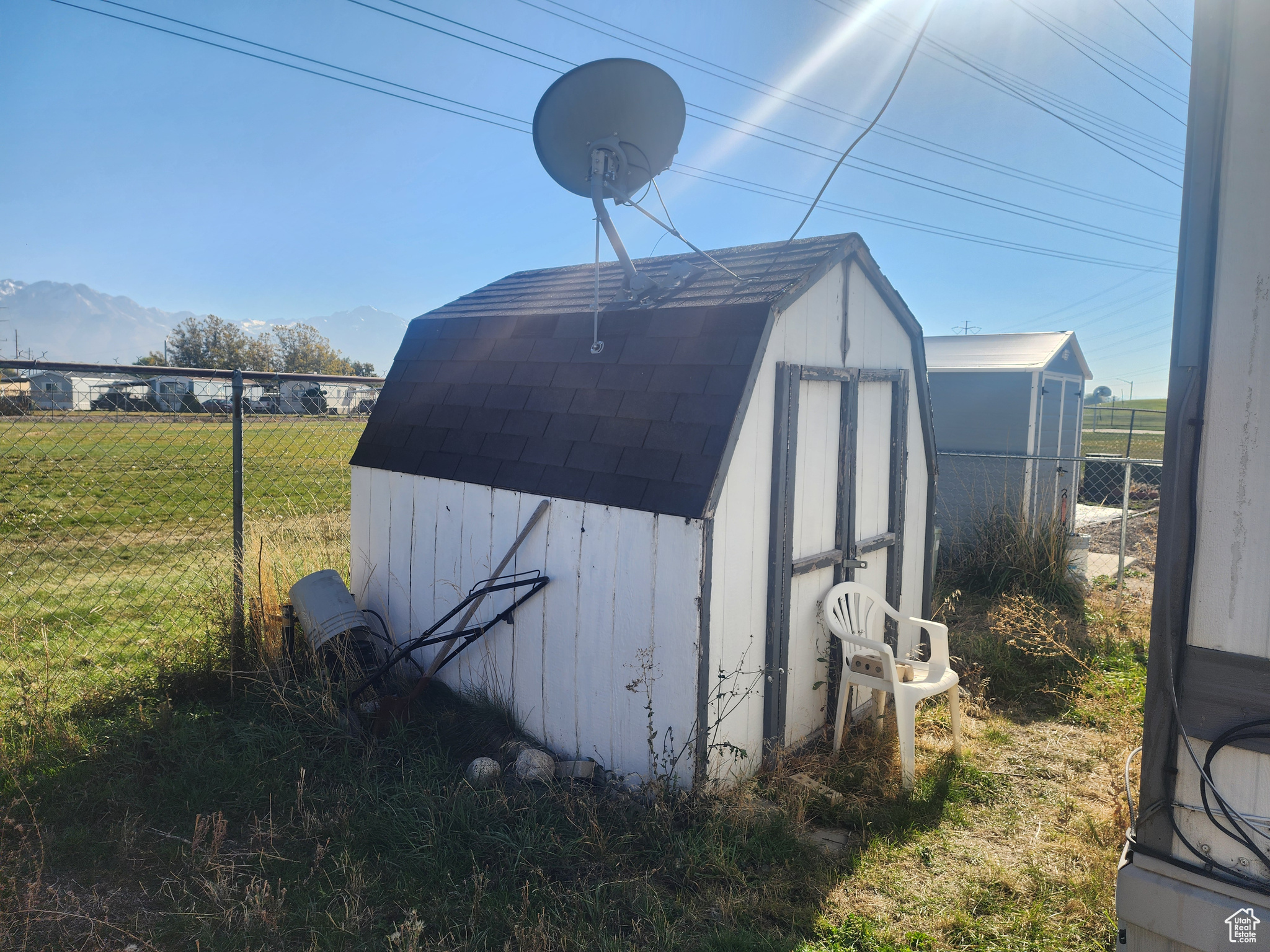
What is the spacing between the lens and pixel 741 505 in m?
3.57

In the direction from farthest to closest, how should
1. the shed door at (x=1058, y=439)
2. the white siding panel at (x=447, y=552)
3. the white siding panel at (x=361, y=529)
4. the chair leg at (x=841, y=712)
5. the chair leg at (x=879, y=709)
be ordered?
the shed door at (x=1058, y=439) < the white siding panel at (x=361, y=529) < the white siding panel at (x=447, y=552) < the chair leg at (x=879, y=709) < the chair leg at (x=841, y=712)

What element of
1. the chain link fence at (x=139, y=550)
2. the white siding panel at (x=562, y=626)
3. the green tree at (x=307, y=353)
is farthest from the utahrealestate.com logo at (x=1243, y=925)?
the green tree at (x=307, y=353)

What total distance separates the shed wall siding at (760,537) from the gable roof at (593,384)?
0.61 ft

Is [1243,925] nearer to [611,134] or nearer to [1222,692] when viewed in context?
[1222,692]

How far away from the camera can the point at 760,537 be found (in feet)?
12.2

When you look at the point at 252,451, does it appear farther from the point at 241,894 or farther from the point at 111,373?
the point at 241,894

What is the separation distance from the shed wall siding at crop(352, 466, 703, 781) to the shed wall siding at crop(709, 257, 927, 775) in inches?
7.2

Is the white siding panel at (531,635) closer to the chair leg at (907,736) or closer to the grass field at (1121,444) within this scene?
the chair leg at (907,736)

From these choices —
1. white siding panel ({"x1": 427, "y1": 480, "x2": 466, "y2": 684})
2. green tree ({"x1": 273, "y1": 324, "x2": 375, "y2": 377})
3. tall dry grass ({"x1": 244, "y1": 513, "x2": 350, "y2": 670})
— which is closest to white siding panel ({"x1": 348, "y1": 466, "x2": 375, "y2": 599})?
tall dry grass ({"x1": 244, "y1": 513, "x2": 350, "y2": 670})

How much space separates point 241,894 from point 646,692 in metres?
1.87

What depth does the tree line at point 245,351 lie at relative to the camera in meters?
51.9

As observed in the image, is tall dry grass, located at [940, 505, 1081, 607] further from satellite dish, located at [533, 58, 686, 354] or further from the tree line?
the tree line

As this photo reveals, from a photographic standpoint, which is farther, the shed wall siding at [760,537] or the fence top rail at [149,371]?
the fence top rail at [149,371]

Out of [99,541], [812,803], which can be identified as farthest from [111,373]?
[99,541]
